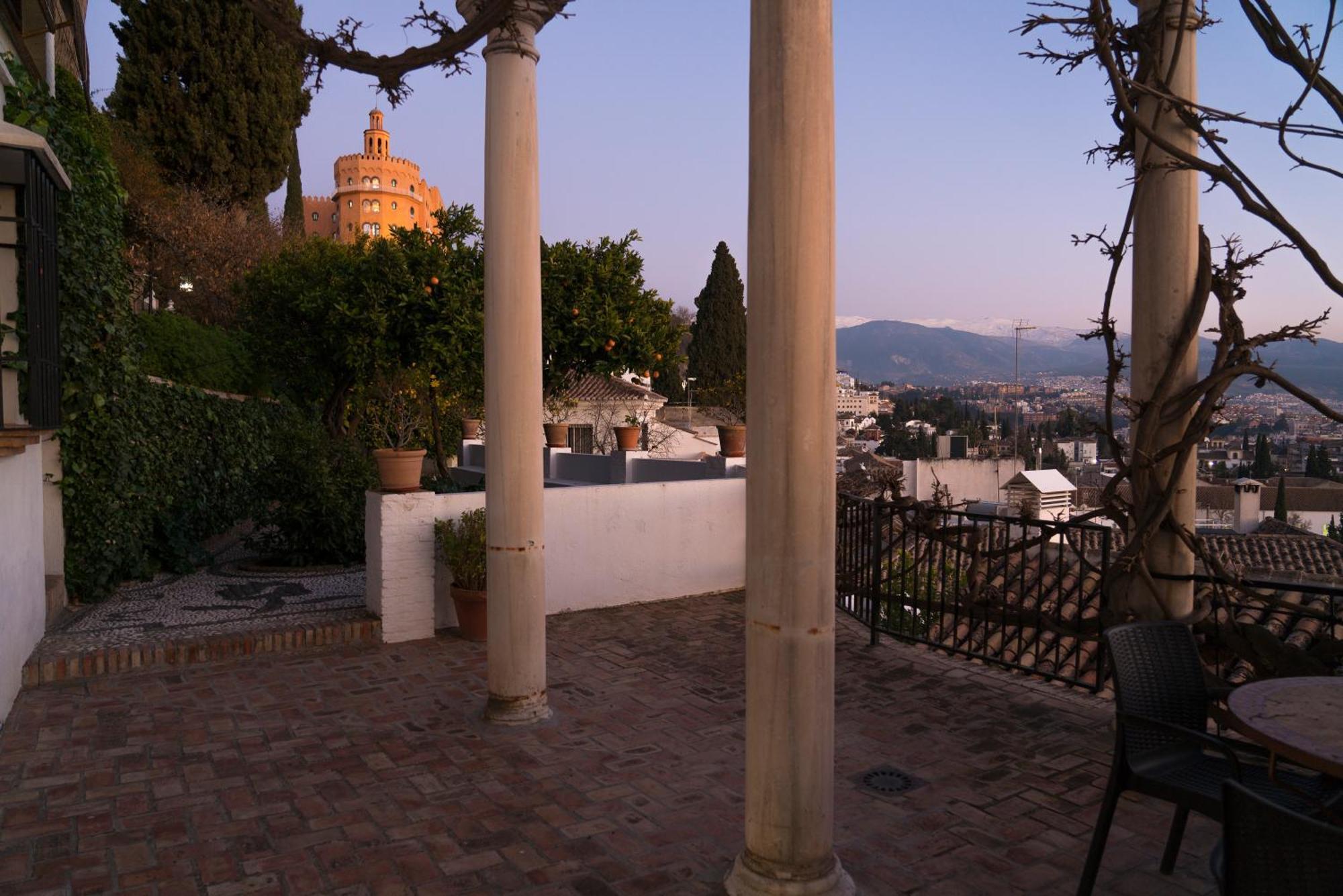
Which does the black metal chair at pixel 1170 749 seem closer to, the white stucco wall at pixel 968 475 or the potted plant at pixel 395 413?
the potted plant at pixel 395 413

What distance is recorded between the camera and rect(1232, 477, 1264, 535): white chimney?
37.8m

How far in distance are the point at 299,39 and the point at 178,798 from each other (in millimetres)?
3453

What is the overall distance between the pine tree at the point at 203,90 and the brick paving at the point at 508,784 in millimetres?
19619

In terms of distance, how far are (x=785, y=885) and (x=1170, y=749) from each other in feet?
4.80

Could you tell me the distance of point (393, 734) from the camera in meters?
4.89

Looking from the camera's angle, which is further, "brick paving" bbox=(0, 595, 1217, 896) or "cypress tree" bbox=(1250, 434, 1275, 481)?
"cypress tree" bbox=(1250, 434, 1275, 481)

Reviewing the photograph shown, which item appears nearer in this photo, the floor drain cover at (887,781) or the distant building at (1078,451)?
the floor drain cover at (887,781)

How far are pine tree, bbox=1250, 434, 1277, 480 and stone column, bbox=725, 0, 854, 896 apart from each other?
5957cm

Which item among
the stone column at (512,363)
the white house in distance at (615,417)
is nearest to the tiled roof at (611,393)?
the white house in distance at (615,417)

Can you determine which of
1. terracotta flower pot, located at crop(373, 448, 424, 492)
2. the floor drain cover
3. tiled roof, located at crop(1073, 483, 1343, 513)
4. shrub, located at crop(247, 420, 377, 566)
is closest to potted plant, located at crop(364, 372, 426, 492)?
terracotta flower pot, located at crop(373, 448, 424, 492)

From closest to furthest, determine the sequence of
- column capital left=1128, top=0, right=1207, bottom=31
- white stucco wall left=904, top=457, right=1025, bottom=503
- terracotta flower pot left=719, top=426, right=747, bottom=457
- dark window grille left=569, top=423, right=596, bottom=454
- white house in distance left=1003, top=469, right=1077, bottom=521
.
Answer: column capital left=1128, top=0, right=1207, bottom=31
terracotta flower pot left=719, top=426, right=747, bottom=457
white house in distance left=1003, top=469, right=1077, bottom=521
dark window grille left=569, top=423, right=596, bottom=454
white stucco wall left=904, top=457, right=1025, bottom=503

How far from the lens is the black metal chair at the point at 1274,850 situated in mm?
1769

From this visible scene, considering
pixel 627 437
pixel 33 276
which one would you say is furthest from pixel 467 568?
pixel 627 437

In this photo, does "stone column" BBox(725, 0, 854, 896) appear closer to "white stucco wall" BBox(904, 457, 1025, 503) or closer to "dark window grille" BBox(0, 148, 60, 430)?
"dark window grille" BBox(0, 148, 60, 430)
